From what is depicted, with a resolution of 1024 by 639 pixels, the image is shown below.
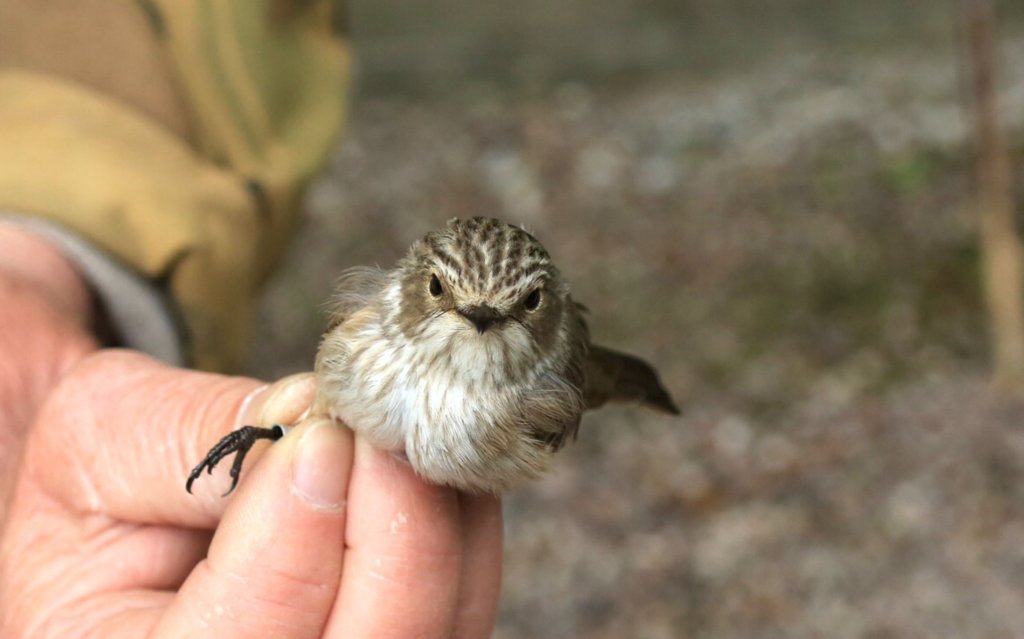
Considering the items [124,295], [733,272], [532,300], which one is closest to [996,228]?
[733,272]

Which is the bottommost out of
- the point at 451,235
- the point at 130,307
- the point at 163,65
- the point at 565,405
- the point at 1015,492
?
the point at 1015,492

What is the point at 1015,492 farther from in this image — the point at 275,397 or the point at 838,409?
the point at 275,397

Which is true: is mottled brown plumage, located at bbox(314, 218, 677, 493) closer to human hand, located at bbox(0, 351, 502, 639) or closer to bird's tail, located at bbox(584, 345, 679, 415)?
human hand, located at bbox(0, 351, 502, 639)

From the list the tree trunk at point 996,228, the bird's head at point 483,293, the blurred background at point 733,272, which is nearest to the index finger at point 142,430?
the bird's head at point 483,293

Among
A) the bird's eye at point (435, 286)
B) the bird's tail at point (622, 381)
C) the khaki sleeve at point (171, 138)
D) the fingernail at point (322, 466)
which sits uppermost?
the khaki sleeve at point (171, 138)

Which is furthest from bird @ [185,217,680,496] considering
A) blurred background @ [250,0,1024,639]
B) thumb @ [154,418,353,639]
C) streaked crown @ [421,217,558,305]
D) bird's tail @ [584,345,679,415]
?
blurred background @ [250,0,1024,639]

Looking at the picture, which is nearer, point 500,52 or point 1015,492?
point 1015,492

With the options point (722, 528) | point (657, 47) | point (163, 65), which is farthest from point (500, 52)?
point (163, 65)

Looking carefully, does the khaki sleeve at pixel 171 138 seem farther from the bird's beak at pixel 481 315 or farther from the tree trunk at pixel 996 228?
the tree trunk at pixel 996 228
